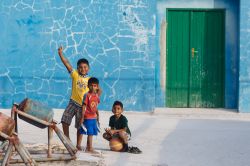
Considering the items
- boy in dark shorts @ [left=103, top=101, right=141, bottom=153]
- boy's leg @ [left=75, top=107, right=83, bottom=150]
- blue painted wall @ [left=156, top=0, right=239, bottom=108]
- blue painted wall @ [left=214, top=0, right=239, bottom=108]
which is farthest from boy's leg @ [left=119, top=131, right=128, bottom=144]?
blue painted wall @ [left=214, top=0, right=239, bottom=108]

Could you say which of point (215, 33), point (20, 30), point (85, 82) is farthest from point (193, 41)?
point (85, 82)

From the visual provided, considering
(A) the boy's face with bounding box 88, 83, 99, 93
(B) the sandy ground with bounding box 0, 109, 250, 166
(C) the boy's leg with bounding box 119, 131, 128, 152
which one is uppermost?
(A) the boy's face with bounding box 88, 83, 99, 93

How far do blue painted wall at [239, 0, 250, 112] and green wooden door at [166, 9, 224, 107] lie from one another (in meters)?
0.54

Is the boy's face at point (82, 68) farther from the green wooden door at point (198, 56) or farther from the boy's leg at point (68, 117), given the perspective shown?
the green wooden door at point (198, 56)

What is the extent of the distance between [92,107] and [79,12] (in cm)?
543

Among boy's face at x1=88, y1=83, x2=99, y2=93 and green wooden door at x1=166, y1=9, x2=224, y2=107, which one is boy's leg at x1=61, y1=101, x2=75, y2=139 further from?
green wooden door at x1=166, y1=9, x2=224, y2=107

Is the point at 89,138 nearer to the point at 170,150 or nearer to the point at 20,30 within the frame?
the point at 170,150

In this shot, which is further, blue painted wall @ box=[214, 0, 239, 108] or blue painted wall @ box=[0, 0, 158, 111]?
blue painted wall @ box=[214, 0, 239, 108]

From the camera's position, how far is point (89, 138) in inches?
331

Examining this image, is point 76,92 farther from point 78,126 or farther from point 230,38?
point 230,38

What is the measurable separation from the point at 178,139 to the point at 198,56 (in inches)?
172

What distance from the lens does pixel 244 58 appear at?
13359 mm

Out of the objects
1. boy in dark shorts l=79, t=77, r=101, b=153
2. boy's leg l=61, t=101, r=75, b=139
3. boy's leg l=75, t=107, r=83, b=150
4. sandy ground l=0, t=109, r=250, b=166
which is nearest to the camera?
sandy ground l=0, t=109, r=250, b=166

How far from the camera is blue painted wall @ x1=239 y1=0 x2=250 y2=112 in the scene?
13.3 m
